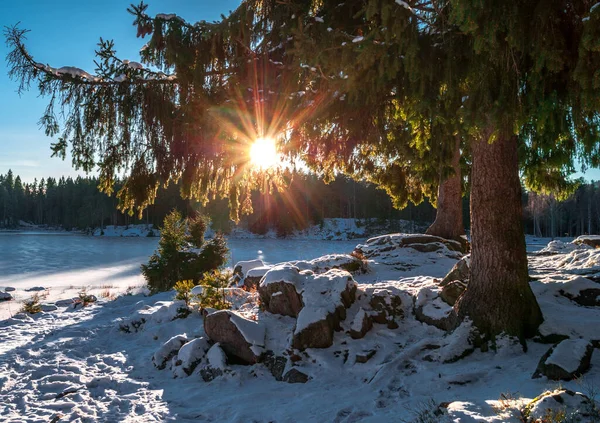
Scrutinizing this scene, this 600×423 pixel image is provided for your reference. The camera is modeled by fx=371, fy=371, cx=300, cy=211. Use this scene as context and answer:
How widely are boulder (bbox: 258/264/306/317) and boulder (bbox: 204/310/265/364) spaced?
0.64m

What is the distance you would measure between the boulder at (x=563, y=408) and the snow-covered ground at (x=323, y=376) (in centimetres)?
7

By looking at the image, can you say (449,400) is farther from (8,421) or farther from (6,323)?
(6,323)

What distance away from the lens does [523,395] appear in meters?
3.36

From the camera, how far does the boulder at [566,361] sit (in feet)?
11.6

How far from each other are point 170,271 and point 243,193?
5599 mm

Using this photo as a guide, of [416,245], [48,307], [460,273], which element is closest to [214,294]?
[460,273]

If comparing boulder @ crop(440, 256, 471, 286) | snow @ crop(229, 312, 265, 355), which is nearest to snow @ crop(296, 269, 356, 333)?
snow @ crop(229, 312, 265, 355)

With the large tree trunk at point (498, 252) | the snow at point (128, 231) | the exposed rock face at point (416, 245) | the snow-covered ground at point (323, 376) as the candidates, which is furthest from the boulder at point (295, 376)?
the snow at point (128, 231)

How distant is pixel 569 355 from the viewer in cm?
369

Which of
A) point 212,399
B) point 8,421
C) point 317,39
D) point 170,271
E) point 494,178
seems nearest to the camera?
point 8,421

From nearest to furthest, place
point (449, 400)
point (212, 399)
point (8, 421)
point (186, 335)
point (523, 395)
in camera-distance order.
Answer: point (523, 395) → point (449, 400) → point (8, 421) → point (212, 399) → point (186, 335)

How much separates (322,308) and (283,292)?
0.97 m

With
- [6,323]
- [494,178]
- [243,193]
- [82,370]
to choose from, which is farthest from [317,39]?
[6,323]

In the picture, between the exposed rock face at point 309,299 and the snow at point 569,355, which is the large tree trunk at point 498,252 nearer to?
the snow at point 569,355
